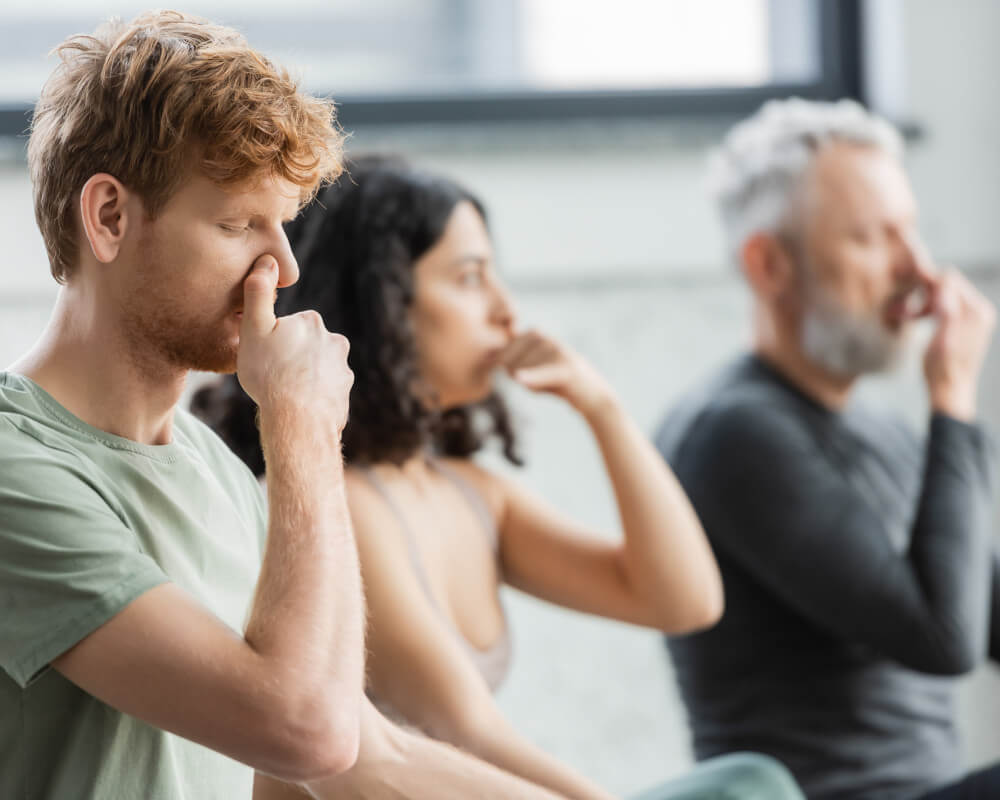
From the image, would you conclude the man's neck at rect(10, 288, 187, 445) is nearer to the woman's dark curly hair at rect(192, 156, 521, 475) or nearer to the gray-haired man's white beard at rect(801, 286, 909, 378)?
the woman's dark curly hair at rect(192, 156, 521, 475)

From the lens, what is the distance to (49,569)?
25.9 inches

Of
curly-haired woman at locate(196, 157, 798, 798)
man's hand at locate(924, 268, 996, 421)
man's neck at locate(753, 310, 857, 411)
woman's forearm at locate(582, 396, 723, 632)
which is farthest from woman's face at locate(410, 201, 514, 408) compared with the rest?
man's hand at locate(924, 268, 996, 421)

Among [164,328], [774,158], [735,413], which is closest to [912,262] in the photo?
[774,158]

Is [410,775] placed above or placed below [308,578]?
below

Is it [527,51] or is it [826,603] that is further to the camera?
[527,51]

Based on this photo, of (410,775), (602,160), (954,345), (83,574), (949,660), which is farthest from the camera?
(602,160)

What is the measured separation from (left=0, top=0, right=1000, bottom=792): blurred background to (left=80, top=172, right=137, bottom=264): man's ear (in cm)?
117

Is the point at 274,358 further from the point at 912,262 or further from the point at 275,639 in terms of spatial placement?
the point at 912,262

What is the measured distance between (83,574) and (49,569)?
2 cm

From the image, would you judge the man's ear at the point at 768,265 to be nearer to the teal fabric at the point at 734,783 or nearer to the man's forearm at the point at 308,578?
the teal fabric at the point at 734,783

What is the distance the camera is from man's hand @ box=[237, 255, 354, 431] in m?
0.72

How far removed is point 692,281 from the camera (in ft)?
6.63

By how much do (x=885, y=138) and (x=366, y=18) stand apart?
2.77 ft

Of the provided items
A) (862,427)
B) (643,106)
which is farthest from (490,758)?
(643,106)
